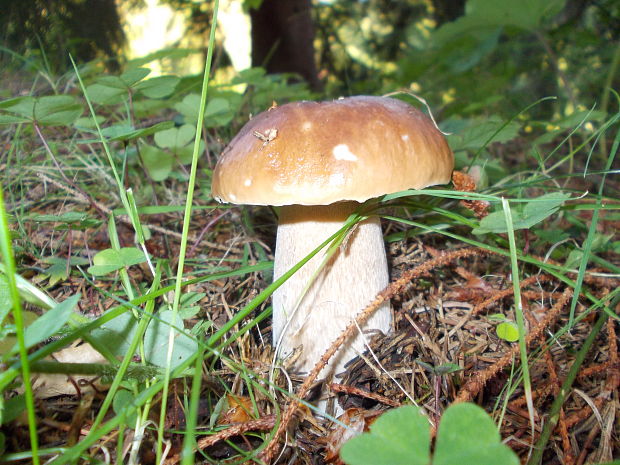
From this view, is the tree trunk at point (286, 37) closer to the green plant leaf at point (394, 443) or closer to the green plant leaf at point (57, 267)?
the green plant leaf at point (57, 267)

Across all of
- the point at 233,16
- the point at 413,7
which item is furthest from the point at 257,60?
the point at 413,7

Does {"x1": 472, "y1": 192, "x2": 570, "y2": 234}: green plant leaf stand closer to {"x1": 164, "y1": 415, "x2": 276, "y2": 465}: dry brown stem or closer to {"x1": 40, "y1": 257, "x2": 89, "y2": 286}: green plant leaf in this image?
{"x1": 164, "y1": 415, "x2": 276, "y2": 465}: dry brown stem

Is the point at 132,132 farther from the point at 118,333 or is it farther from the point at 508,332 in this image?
the point at 508,332

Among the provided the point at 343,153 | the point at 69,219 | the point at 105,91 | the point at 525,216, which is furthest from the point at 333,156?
the point at 105,91

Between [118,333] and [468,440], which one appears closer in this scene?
[468,440]

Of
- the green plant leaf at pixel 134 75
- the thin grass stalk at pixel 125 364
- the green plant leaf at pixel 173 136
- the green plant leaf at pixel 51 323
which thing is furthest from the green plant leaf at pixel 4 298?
the green plant leaf at pixel 173 136

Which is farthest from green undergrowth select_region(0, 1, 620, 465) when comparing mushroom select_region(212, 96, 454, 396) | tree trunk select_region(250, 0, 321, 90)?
tree trunk select_region(250, 0, 321, 90)

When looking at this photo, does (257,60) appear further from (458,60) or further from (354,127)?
(354,127)
